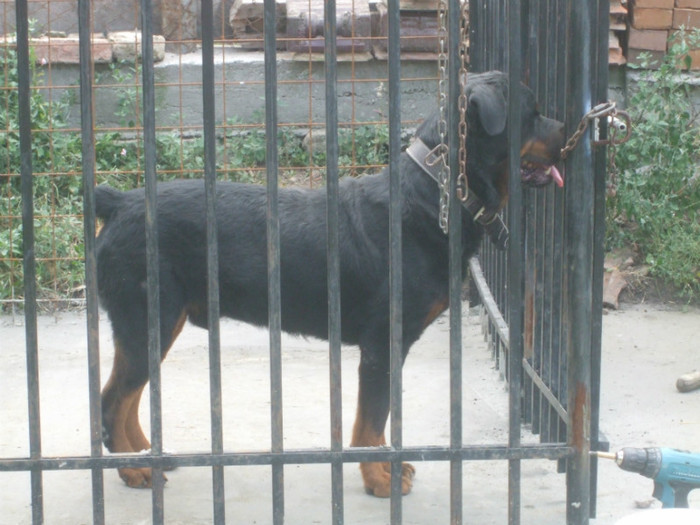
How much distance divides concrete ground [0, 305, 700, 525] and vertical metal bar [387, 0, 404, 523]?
0.63 meters

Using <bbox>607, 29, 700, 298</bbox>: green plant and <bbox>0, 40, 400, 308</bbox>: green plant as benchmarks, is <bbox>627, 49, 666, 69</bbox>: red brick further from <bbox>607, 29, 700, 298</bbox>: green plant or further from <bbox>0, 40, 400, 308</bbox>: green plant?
<bbox>0, 40, 400, 308</bbox>: green plant

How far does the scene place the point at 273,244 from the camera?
3.30 m

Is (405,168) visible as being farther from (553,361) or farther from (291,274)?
(553,361)

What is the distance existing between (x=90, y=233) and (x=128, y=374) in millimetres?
981

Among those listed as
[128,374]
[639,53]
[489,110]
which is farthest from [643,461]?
[639,53]

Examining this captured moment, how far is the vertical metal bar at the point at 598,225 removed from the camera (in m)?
3.50

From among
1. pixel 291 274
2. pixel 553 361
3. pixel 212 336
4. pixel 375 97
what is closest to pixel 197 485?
pixel 291 274

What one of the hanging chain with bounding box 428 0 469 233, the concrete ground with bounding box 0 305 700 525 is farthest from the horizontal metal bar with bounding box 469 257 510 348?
the hanging chain with bounding box 428 0 469 233

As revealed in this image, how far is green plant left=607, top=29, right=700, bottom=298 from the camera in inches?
266

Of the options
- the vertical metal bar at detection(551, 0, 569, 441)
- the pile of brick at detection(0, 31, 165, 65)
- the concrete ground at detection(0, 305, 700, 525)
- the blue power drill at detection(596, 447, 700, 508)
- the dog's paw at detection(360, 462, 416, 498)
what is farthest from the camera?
the pile of brick at detection(0, 31, 165, 65)

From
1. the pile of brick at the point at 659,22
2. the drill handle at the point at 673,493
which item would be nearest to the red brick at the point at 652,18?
the pile of brick at the point at 659,22

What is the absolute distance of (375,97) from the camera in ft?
26.6

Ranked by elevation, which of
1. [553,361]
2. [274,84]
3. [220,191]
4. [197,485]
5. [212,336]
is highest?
[274,84]

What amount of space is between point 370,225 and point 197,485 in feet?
4.22
